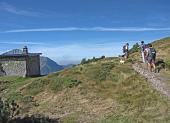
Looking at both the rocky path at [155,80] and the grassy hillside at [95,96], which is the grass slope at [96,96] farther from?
the rocky path at [155,80]

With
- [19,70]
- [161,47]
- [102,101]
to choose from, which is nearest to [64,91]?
[102,101]

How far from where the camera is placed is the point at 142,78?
101 feet

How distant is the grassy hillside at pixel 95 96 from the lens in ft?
85.0

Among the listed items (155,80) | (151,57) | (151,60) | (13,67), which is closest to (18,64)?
(13,67)

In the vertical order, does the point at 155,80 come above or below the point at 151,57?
below

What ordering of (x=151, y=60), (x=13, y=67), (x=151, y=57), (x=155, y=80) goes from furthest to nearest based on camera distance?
(x=13, y=67), (x=151, y=60), (x=151, y=57), (x=155, y=80)

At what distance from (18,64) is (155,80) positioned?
1331 inches

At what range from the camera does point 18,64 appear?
61.1m

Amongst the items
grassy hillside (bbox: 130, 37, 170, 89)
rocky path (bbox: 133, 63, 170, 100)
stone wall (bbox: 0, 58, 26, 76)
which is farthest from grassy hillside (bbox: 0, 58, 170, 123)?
stone wall (bbox: 0, 58, 26, 76)

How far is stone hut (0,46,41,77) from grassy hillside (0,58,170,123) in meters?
22.9

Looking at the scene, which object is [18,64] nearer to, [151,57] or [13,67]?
[13,67]

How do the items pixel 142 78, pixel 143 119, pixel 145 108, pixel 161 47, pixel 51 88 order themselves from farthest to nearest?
pixel 161 47 < pixel 51 88 < pixel 142 78 < pixel 145 108 < pixel 143 119

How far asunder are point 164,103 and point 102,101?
4.31 meters

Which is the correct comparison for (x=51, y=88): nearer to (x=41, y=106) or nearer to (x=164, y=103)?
(x=41, y=106)
